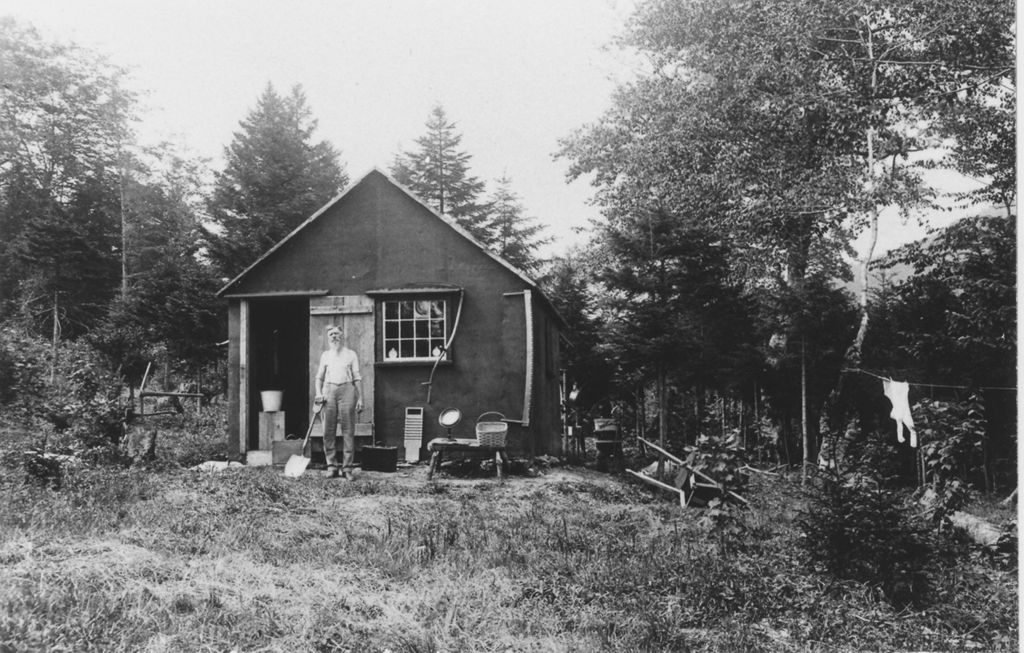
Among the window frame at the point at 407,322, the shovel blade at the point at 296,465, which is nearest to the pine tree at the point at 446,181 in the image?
the window frame at the point at 407,322

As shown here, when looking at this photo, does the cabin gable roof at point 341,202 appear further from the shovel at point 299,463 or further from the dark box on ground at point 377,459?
the dark box on ground at point 377,459

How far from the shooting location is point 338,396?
10.2m

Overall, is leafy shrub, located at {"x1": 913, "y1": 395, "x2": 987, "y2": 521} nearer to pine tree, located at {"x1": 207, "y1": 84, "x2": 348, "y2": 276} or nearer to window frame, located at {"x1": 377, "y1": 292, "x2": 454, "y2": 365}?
window frame, located at {"x1": 377, "y1": 292, "x2": 454, "y2": 365}

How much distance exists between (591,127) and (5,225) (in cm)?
1273

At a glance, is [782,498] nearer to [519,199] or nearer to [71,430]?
[71,430]

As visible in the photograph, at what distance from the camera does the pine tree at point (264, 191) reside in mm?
16266

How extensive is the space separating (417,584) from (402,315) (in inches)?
295

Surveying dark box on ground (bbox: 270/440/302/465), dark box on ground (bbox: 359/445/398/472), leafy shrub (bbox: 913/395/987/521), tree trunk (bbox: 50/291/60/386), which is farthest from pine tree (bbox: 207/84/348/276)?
leafy shrub (bbox: 913/395/987/521)

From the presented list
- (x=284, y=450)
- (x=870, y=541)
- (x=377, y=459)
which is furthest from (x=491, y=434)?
(x=870, y=541)

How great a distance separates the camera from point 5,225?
28.9 ft

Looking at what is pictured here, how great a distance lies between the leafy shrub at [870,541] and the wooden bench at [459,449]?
17.0ft

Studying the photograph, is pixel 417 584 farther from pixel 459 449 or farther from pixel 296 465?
pixel 296 465

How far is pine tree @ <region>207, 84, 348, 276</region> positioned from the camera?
16.3 meters

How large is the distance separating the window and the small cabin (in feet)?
0.05
